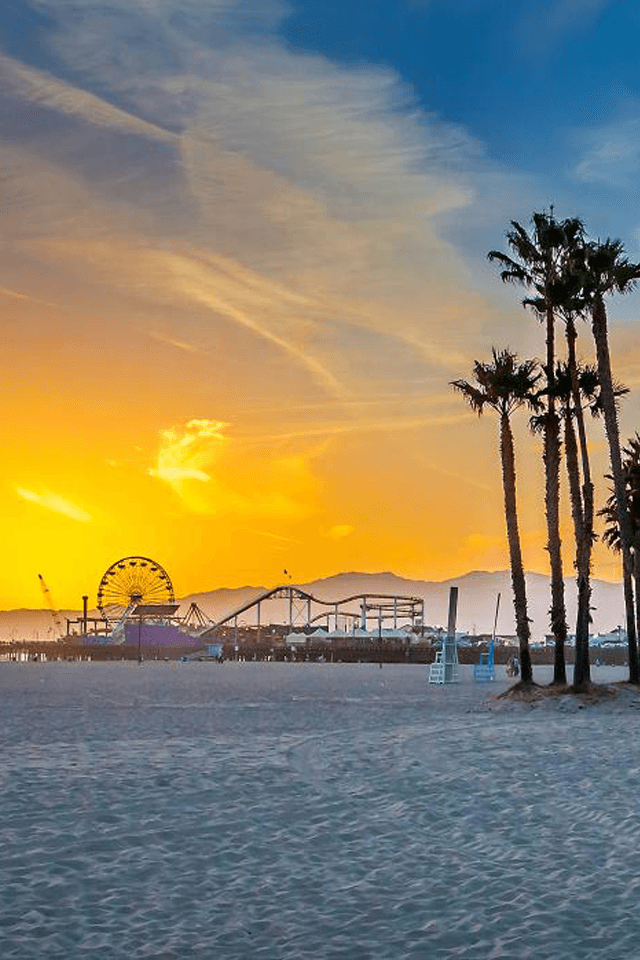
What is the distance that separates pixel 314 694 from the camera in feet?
252

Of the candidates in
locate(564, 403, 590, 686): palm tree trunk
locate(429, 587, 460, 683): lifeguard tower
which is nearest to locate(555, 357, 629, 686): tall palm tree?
locate(564, 403, 590, 686): palm tree trunk

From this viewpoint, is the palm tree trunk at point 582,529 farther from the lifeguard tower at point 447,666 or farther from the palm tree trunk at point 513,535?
the lifeguard tower at point 447,666

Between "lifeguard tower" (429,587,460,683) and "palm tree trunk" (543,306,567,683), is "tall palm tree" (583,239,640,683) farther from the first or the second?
"lifeguard tower" (429,587,460,683)

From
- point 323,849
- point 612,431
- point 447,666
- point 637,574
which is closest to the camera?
point 323,849

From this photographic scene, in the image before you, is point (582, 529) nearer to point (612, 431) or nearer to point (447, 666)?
point (612, 431)

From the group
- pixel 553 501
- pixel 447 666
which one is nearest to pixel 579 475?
pixel 553 501

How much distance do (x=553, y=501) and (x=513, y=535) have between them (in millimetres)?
2883

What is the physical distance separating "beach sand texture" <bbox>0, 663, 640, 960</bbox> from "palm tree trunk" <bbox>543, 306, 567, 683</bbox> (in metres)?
20.5

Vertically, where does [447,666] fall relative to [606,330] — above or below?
below

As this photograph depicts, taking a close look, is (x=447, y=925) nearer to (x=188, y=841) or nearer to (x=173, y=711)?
(x=188, y=841)

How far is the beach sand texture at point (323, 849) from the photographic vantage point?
11.6 m

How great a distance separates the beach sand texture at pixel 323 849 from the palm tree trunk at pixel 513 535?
21.1 metres

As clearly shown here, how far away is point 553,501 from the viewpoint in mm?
54719

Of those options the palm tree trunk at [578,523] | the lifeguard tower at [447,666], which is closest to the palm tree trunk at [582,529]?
the palm tree trunk at [578,523]
